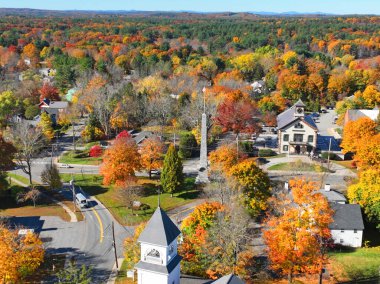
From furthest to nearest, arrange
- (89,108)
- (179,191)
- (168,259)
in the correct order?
1. (89,108)
2. (179,191)
3. (168,259)

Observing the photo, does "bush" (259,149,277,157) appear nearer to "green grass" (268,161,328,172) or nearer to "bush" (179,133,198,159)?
"green grass" (268,161,328,172)

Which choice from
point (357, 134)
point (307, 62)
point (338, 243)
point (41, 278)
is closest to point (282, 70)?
point (307, 62)

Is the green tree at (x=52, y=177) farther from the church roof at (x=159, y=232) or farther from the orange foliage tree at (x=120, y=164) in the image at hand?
the church roof at (x=159, y=232)

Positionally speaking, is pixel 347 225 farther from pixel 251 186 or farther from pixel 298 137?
pixel 298 137

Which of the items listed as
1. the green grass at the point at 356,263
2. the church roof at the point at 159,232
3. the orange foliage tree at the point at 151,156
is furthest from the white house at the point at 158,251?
the orange foliage tree at the point at 151,156

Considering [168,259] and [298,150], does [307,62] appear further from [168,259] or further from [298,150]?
[168,259]
